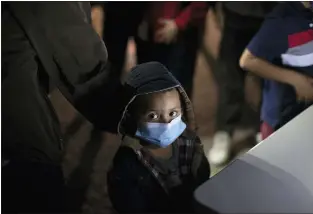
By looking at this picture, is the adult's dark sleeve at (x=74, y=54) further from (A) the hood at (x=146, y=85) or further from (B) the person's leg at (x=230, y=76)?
(B) the person's leg at (x=230, y=76)

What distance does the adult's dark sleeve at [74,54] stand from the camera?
2.22ft

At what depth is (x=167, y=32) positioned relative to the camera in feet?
2.49

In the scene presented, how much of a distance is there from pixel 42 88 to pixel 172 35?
0.17 m

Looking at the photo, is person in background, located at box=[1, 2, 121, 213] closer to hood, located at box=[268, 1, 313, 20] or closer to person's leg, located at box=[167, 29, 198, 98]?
person's leg, located at box=[167, 29, 198, 98]

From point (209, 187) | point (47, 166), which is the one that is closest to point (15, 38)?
point (47, 166)

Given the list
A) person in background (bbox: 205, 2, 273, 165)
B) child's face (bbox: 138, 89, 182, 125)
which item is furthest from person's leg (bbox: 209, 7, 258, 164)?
child's face (bbox: 138, 89, 182, 125)

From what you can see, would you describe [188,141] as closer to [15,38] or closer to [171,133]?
[171,133]

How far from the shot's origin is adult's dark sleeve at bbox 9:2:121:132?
0.68 metres

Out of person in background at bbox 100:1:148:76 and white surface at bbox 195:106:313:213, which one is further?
person in background at bbox 100:1:148:76

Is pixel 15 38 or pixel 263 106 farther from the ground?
pixel 15 38

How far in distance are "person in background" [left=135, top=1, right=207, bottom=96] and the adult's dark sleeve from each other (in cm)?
6

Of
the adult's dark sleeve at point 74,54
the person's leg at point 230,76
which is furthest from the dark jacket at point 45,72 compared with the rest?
the person's leg at point 230,76

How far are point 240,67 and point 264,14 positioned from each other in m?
0.07

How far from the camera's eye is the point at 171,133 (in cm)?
70
